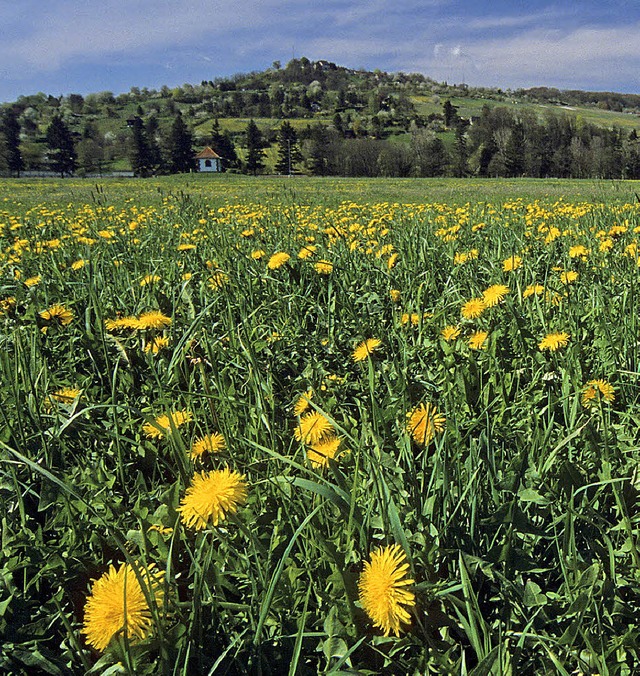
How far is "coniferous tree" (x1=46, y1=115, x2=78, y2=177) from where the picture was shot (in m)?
73.1

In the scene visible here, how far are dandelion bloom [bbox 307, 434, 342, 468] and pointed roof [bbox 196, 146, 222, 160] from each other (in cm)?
8659

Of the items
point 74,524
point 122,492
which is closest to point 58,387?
point 122,492

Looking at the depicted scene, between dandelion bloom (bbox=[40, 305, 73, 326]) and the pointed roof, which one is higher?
the pointed roof

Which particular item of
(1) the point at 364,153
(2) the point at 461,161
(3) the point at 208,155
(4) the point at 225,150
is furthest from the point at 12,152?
(2) the point at 461,161

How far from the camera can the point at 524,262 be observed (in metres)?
2.77

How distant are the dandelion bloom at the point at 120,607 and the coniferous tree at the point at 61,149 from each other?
8325 cm

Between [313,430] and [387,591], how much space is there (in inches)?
18.3

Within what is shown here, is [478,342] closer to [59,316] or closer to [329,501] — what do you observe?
[329,501]

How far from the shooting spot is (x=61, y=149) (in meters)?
73.6

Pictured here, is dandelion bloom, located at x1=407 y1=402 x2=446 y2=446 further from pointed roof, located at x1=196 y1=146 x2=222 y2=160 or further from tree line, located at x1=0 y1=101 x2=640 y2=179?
pointed roof, located at x1=196 y1=146 x2=222 y2=160

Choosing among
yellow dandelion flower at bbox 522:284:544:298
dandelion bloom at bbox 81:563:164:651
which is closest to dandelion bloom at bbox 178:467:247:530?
dandelion bloom at bbox 81:563:164:651

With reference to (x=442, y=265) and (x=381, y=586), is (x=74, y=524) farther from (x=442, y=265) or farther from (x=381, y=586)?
(x=442, y=265)

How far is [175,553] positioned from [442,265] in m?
2.57

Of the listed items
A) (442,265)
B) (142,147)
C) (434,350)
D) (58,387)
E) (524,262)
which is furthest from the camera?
(142,147)
